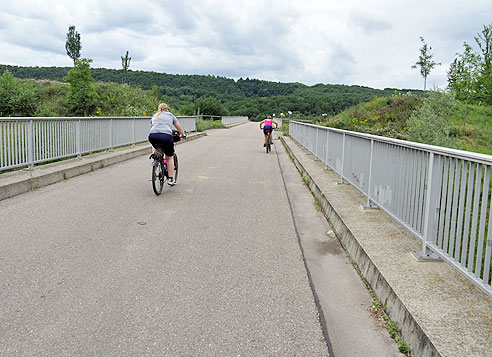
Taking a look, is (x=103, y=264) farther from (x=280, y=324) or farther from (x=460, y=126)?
(x=460, y=126)

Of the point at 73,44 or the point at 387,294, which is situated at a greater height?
the point at 73,44

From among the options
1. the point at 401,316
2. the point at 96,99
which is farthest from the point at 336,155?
the point at 96,99

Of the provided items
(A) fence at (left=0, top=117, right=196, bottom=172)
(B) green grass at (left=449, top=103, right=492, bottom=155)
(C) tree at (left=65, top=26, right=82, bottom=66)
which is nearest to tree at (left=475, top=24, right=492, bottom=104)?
(B) green grass at (left=449, top=103, right=492, bottom=155)

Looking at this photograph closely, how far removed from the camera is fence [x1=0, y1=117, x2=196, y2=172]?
9.39 meters

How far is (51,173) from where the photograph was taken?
33.0 feet

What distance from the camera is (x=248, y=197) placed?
360 inches

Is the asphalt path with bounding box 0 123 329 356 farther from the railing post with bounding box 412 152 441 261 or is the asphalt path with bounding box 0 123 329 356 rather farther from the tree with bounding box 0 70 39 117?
the tree with bounding box 0 70 39 117

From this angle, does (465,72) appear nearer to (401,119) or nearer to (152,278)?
(401,119)

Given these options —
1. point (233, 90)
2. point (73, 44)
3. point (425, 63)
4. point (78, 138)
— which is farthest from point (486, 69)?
point (233, 90)

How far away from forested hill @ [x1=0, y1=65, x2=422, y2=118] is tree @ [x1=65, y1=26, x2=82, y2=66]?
3180 millimetres

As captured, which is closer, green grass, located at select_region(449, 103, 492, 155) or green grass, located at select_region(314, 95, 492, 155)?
green grass, located at select_region(449, 103, 492, 155)

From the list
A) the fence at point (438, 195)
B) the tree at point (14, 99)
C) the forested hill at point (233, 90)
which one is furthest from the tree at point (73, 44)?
the fence at point (438, 195)

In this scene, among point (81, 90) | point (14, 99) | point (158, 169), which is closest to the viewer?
point (158, 169)

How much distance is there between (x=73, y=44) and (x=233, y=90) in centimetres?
5675
